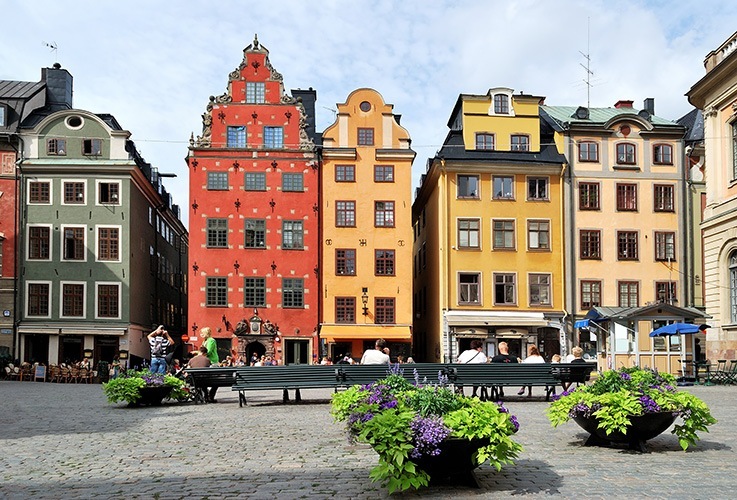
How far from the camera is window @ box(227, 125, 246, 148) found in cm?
4438

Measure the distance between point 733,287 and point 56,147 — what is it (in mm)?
32840

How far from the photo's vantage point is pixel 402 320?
44219 millimetres

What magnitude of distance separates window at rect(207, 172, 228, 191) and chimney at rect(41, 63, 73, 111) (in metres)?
11.2

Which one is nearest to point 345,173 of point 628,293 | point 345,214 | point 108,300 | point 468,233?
point 345,214

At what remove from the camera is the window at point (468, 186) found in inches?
1759

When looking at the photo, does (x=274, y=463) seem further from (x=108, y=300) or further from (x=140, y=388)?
(x=108, y=300)

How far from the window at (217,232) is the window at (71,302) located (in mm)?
7377

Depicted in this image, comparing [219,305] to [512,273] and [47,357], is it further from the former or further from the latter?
[512,273]

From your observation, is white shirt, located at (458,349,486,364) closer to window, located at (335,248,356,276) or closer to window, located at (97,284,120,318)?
window, located at (335,248,356,276)

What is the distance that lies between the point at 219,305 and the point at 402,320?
9010mm

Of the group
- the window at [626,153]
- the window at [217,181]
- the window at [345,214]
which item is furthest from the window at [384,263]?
the window at [626,153]

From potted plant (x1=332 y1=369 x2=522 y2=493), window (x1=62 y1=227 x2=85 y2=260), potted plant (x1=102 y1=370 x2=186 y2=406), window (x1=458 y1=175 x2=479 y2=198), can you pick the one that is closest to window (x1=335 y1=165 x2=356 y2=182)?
window (x1=458 y1=175 x2=479 y2=198)

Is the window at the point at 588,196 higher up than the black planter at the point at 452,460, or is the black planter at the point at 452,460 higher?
the window at the point at 588,196

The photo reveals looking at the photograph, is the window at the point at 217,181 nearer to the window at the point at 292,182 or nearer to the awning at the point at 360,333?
the window at the point at 292,182
